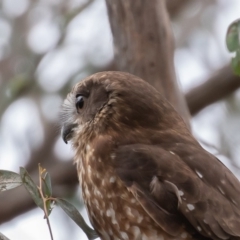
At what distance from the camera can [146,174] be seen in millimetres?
2816

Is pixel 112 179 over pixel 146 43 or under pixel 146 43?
under

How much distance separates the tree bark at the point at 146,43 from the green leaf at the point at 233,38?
0.86 meters

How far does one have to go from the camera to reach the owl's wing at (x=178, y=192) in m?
2.71

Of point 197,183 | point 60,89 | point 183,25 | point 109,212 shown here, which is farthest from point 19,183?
point 183,25

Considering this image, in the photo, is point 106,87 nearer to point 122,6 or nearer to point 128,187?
point 128,187

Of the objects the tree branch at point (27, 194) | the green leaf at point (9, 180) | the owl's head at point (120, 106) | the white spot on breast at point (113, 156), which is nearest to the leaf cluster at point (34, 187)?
the green leaf at point (9, 180)

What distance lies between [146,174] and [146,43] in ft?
4.51

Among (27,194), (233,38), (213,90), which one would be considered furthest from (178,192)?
(27,194)

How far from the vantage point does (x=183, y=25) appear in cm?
661

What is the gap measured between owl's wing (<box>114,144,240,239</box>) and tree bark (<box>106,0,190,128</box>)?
1184 millimetres

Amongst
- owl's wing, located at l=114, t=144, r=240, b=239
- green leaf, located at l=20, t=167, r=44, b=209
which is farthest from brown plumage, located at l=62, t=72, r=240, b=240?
green leaf, located at l=20, t=167, r=44, b=209

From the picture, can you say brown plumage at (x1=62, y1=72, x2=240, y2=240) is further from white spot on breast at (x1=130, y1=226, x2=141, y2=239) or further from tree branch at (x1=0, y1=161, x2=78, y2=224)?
tree branch at (x1=0, y1=161, x2=78, y2=224)

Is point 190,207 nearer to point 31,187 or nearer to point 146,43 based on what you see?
point 31,187

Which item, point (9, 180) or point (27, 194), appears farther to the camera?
point (27, 194)
